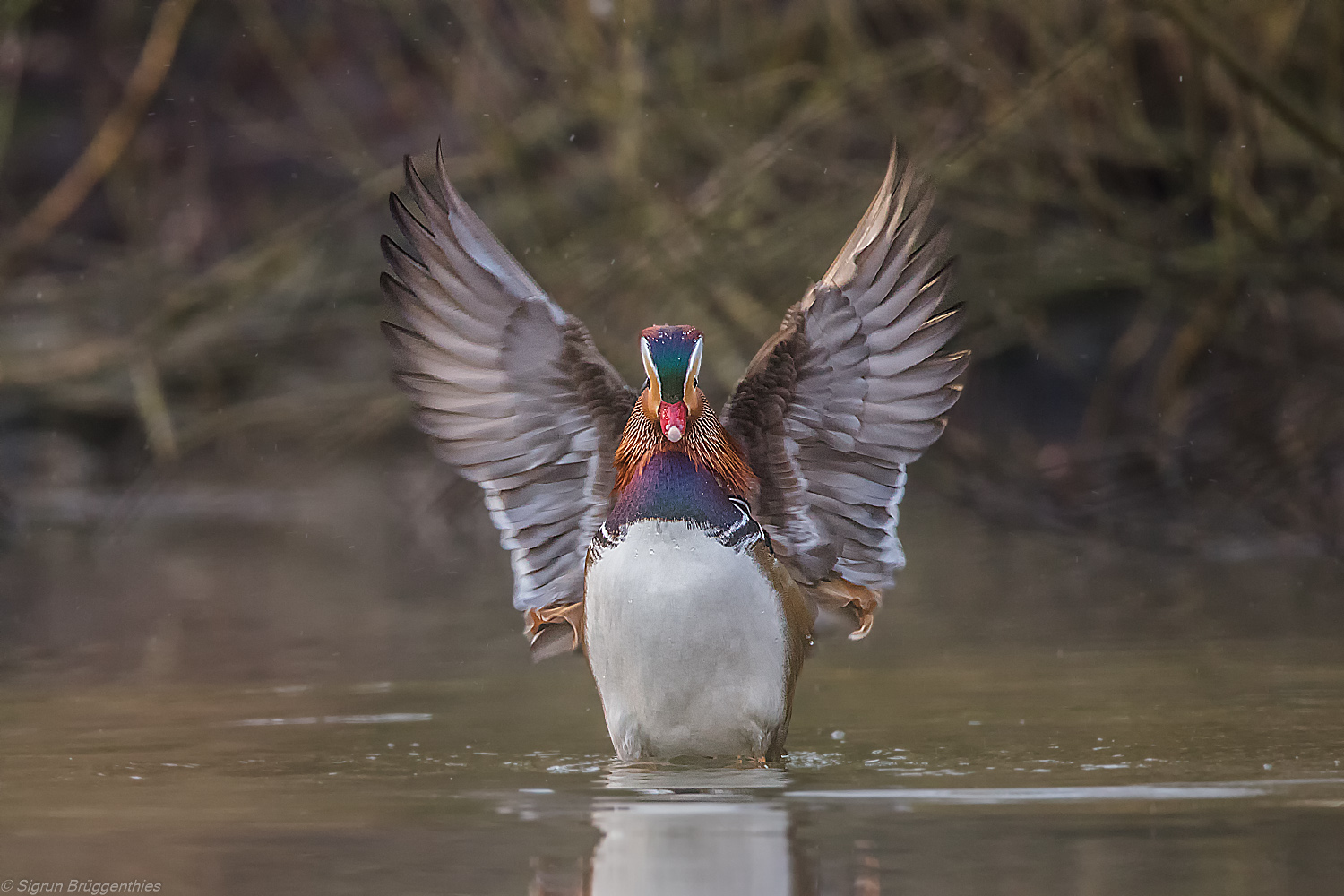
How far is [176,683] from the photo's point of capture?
6.14 meters

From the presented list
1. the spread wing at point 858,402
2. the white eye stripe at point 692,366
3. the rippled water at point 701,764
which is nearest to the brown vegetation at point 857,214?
the rippled water at point 701,764

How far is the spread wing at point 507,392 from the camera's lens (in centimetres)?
537

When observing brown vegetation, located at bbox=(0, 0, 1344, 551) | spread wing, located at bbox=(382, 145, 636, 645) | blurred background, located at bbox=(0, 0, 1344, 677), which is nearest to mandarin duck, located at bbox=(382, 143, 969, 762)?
spread wing, located at bbox=(382, 145, 636, 645)

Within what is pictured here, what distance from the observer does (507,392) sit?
547cm

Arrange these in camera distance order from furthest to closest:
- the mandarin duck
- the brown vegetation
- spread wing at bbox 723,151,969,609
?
the brown vegetation < spread wing at bbox 723,151,969,609 < the mandarin duck

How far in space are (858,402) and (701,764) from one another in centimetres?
109

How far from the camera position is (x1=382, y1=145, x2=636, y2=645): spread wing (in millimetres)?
5371

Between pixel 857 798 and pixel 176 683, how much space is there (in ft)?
9.13

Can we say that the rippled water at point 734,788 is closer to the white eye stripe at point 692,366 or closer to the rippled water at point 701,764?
the rippled water at point 701,764

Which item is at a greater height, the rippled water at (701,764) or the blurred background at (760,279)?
the blurred background at (760,279)

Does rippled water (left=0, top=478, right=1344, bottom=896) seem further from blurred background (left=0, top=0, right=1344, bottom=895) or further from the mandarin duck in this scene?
the mandarin duck

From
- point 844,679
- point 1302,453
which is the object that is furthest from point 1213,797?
point 1302,453

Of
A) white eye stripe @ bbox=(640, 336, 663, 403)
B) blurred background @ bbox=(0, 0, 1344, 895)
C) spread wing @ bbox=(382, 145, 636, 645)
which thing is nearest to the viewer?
white eye stripe @ bbox=(640, 336, 663, 403)

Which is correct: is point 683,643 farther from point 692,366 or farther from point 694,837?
point 694,837
